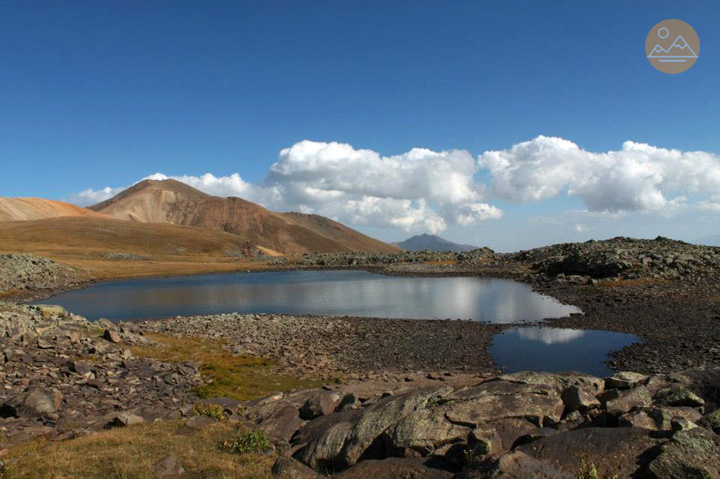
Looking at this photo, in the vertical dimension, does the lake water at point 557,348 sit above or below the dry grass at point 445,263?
below

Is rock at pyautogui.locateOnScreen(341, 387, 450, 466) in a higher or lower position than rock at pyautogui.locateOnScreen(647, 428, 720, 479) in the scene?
lower

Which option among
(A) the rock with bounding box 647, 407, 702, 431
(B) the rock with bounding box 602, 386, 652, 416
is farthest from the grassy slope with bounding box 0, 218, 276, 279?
(A) the rock with bounding box 647, 407, 702, 431

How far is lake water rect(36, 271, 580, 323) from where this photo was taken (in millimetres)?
55556

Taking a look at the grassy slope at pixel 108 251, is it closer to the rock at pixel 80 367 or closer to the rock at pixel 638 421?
the rock at pixel 80 367

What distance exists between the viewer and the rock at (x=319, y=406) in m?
16.8

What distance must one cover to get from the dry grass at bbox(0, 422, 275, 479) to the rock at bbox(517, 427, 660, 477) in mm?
7059

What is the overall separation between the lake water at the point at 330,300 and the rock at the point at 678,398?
34.6 metres

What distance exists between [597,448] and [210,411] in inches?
517

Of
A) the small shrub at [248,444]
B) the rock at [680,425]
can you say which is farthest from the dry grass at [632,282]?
the small shrub at [248,444]

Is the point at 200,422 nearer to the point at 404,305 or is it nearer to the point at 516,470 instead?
the point at 516,470

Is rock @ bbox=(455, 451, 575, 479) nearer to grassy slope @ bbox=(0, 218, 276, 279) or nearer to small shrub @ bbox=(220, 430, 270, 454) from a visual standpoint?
small shrub @ bbox=(220, 430, 270, 454)

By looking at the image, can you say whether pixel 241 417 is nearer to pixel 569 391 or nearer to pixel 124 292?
pixel 569 391

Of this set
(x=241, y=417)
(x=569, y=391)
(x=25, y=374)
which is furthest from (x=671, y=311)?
(x=25, y=374)

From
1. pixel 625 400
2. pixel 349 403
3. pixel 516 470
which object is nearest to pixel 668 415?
pixel 625 400
